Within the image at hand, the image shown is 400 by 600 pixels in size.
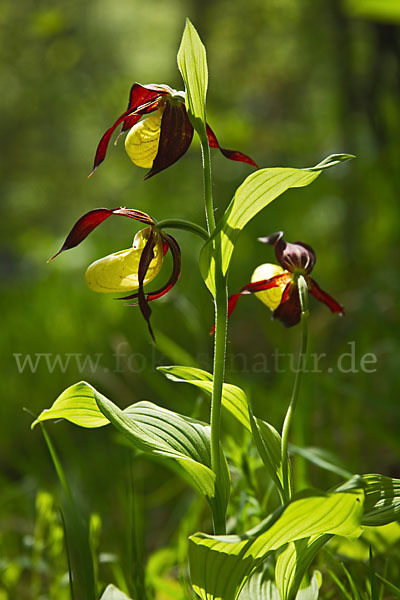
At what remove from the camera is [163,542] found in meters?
1.38

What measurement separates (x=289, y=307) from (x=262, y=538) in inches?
11.0

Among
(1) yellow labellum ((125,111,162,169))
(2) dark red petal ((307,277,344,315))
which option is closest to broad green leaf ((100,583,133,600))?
(2) dark red petal ((307,277,344,315))

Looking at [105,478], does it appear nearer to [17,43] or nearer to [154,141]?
[154,141]

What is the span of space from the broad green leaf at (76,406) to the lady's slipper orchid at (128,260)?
116mm

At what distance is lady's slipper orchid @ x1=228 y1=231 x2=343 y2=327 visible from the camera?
663 mm

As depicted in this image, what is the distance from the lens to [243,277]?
9.20ft

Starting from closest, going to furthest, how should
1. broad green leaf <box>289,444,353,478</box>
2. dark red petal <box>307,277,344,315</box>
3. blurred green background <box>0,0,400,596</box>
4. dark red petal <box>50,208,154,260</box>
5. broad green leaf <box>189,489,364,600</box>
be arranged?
1. broad green leaf <box>189,489,364,600</box>
2. dark red petal <box>50,208,154,260</box>
3. dark red petal <box>307,277,344,315</box>
4. broad green leaf <box>289,444,353,478</box>
5. blurred green background <box>0,0,400,596</box>

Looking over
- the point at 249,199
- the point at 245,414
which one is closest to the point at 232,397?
the point at 245,414

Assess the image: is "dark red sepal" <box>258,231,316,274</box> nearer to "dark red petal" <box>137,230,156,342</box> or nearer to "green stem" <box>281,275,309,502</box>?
"green stem" <box>281,275,309,502</box>

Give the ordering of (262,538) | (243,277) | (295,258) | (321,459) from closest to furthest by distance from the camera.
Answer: (262,538)
(295,258)
(321,459)
(243,277)

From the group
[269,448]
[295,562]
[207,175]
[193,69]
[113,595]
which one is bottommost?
[113,595]

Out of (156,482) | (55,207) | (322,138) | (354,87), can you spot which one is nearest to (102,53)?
(55,207)

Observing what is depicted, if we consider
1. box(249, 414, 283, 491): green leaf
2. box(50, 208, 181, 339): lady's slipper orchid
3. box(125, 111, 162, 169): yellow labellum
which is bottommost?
box(249, 414, 283, 491): green leaf

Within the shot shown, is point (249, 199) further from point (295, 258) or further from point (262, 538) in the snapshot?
point (262, 538)
